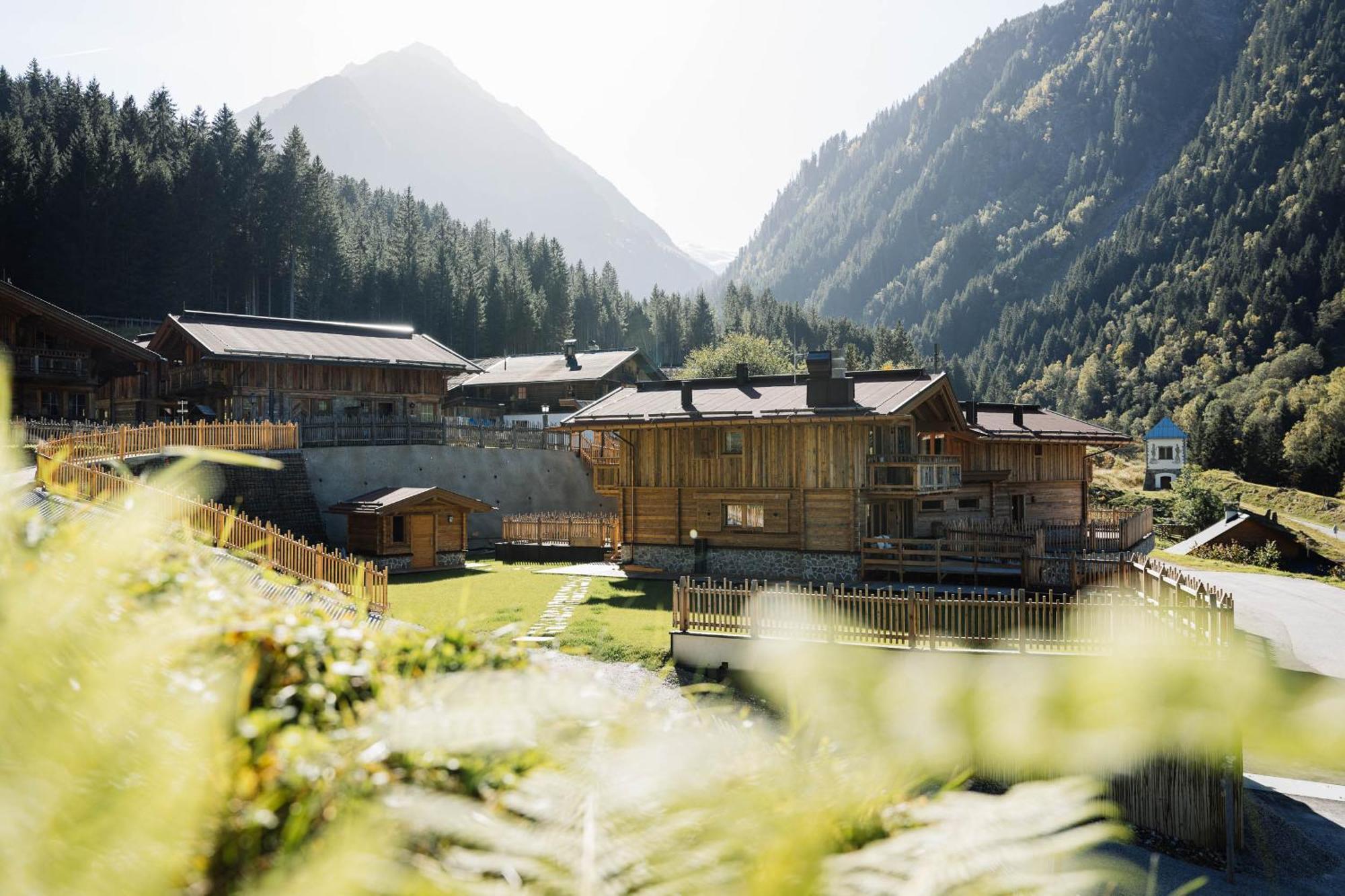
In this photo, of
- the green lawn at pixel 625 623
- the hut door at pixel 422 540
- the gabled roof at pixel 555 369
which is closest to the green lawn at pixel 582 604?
the green lawn at pixel 625 623

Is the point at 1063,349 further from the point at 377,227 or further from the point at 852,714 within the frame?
the point at 852,714

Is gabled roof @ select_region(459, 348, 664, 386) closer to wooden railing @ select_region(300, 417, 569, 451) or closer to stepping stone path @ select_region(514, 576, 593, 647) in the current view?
wooden railing @ select_region(300, 417, 569, 451)

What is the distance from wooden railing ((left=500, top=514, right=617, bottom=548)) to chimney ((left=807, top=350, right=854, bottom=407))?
12.1m

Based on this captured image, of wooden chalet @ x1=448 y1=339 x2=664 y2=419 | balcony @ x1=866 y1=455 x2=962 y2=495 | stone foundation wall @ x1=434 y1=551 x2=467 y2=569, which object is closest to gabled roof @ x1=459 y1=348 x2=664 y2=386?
wooden chalet @ x1=448 y1=339 x2=664 y2=419

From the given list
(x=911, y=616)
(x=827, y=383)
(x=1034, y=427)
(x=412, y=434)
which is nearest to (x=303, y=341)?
(x=412, y=434)

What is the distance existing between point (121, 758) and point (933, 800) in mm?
1685

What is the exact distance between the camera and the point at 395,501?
3200 cm

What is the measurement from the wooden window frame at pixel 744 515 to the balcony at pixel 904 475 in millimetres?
3958

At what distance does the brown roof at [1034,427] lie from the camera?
125ft

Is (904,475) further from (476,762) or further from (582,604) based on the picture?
(476,762)

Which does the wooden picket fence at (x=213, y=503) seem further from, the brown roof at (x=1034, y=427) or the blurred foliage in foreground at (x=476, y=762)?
the brown roof at (x=1034, y=427)

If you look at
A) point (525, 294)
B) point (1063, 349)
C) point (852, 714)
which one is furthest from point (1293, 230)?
point (852, 714)

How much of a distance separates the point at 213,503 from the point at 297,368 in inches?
713

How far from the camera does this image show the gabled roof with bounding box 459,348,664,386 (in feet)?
214
